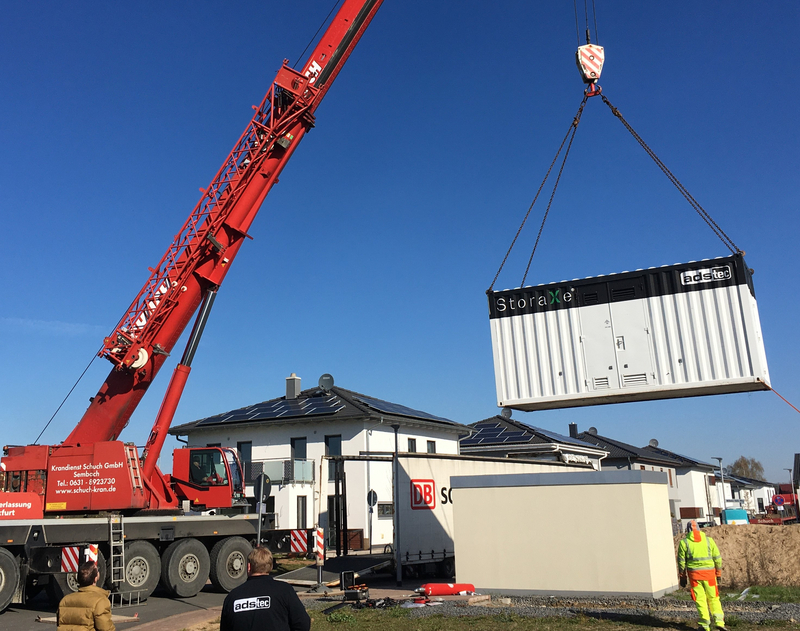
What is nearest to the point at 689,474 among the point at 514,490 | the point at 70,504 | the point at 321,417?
the point at 321,417

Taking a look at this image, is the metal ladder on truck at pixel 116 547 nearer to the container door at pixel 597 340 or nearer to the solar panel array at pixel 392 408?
the container door at pixel 597 340

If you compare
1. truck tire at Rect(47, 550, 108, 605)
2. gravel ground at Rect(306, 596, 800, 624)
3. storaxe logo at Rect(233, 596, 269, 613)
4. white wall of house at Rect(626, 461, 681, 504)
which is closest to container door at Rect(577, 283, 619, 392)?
gravel ground at Rect(306, 596, 800, 624)

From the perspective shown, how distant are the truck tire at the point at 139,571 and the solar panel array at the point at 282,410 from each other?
12.3 metres

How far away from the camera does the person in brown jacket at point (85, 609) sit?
526 centimetres

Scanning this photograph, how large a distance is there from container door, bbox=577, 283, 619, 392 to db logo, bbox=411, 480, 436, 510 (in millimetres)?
5563

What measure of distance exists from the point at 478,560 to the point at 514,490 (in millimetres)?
1529

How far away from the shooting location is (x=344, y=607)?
12297mm

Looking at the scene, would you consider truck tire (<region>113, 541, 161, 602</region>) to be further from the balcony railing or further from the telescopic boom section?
the balcony railing

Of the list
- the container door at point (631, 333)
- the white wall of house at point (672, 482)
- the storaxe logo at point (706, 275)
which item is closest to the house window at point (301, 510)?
the container door at point (631, 333)

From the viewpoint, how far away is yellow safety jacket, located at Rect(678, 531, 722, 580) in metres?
9.71

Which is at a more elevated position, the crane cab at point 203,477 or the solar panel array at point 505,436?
the solar panel array at point 505,436

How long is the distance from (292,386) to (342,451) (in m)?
5.26

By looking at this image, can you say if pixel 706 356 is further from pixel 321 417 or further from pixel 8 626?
pixel 321 417

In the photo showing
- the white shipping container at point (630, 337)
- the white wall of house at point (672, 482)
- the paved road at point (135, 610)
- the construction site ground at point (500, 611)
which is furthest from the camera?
the white wall of house at point (672, 482)
